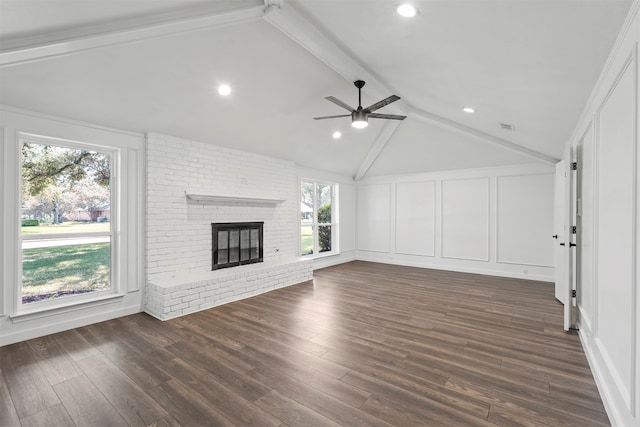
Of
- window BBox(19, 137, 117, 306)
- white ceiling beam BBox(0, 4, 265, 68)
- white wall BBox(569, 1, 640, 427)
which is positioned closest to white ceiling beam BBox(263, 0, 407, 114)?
white ceiling beam BBox(0, 4, 265, 68)

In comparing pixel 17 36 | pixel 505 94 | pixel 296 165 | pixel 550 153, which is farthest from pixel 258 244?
pixel 550 153

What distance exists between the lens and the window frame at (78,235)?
3.11 meters

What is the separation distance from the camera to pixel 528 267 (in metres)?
5.95

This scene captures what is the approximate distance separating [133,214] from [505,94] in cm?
468

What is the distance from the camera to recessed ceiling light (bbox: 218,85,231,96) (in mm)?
3576

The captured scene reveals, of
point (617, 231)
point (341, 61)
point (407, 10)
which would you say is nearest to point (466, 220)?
point (341, 61)

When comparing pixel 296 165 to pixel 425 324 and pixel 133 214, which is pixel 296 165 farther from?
pixel 425 324

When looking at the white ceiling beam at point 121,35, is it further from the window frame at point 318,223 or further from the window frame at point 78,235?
the window frame at point 318,223

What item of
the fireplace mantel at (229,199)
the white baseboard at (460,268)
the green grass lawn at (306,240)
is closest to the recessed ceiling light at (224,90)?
the fireplace mantel at (229,199)

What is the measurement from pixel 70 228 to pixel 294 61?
132 inches

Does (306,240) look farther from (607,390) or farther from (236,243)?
(607,390)

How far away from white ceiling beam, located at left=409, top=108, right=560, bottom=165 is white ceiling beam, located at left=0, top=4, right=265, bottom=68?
3.26 meters

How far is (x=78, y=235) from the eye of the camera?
3598mm

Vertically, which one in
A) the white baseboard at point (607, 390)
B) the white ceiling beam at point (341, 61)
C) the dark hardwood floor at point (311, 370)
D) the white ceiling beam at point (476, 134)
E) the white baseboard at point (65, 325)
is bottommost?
the dark hardwood floor at point (311, 370)
